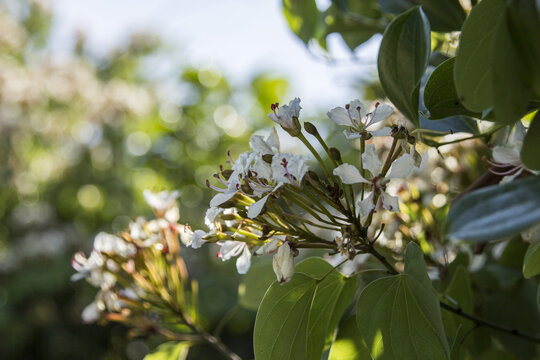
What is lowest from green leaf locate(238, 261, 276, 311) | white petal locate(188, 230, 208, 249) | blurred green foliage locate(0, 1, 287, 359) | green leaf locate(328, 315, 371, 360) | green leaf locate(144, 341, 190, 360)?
blurred green foliage locate(0, 1, 287, 359)

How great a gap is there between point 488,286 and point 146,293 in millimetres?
359

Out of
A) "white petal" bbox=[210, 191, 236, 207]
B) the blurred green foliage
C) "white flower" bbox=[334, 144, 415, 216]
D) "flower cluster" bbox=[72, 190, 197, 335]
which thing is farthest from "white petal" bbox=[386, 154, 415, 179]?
the blurred green foliage

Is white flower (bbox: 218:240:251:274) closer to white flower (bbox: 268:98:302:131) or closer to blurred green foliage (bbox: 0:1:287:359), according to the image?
white flower (bbox: 268:98:302:131)

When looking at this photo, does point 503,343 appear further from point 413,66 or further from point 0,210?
point 0,210

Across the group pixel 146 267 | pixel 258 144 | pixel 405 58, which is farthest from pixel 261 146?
pixel 146 267

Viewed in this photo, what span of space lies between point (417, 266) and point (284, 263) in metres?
0.08

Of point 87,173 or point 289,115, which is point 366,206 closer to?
point 289,115

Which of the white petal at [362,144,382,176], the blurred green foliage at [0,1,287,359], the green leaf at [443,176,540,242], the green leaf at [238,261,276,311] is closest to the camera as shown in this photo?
the green leaf at [443,176,540,242]

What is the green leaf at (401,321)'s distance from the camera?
0.96 ft

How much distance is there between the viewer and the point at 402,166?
→ 1.00 ft

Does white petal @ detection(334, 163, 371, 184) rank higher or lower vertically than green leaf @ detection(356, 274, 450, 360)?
higher

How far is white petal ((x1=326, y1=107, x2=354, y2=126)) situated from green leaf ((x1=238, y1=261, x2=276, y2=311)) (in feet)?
0.59

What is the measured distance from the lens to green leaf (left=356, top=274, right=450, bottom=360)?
0.29 meters

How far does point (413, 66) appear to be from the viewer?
30 centimetres
